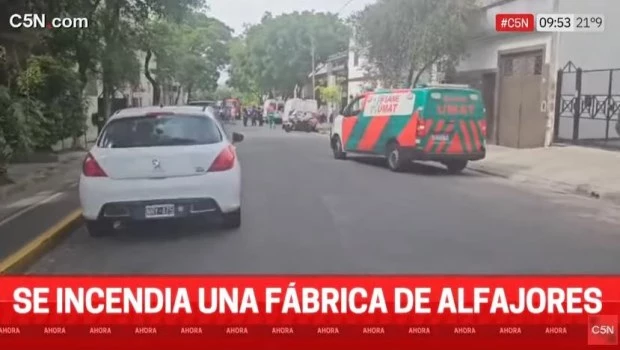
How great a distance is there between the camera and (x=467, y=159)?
29.0 feet

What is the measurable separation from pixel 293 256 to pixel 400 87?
565 cm

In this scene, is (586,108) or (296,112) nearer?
(296,112)

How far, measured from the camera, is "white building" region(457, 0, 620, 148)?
3633 millimetres

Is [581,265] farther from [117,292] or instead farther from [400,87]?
[400,87]

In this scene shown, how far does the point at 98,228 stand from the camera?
14.8ft

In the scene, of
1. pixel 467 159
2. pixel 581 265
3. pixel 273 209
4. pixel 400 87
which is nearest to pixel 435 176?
Result: pixel 467 159

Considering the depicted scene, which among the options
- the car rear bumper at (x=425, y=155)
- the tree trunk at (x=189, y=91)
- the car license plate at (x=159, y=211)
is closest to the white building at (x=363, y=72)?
the car rear bumper at (x=425, y=155)

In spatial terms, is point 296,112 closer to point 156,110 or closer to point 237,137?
point 237,137

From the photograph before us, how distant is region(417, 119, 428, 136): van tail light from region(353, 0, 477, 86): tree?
1.45m

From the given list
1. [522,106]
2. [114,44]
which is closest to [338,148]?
[522,106]

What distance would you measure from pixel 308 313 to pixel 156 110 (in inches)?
70.6

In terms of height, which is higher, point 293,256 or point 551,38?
point 551,38

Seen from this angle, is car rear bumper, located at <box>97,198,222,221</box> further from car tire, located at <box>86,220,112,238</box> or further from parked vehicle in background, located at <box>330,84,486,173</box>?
parked vehicle in background, located at <box>330,84,486,173</box>

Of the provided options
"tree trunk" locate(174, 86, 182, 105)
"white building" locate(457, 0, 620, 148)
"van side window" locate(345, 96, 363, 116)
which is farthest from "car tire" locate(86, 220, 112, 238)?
"van side window" locate(345, 96, 363, 116)
